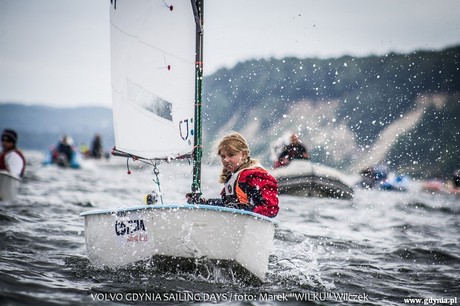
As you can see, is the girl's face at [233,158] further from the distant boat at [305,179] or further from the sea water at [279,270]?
the distant boat at [305,179]

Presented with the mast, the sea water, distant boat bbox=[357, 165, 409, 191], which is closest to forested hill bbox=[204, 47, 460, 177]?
distant boat bbox=[357, 165, 409, 191]

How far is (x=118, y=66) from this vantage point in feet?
19.3

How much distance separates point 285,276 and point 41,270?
2516mm

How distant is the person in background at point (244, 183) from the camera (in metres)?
4.98

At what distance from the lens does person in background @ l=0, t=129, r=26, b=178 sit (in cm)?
985

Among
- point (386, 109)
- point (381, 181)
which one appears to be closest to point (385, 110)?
point (386, 109)

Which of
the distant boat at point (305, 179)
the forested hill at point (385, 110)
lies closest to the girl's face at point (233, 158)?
the distant boat at point (305, 179)

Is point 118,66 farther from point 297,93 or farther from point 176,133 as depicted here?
point 297,93

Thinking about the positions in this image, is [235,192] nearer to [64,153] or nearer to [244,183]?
[244,183]

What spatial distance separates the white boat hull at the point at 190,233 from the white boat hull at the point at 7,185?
583 cm

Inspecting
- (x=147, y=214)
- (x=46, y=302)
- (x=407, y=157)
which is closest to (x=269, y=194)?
→ (x=147, y=214)

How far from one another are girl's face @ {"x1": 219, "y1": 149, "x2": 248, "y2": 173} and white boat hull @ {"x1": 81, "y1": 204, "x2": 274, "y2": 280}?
74 centimetres

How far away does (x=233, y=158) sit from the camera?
520 centimetres

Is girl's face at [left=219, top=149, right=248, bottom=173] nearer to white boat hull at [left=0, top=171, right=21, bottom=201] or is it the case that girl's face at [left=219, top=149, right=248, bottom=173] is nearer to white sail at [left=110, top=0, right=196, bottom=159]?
white sail at [left=110, top=0, right=196, bottom=159]
